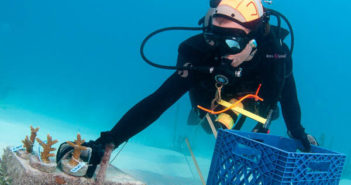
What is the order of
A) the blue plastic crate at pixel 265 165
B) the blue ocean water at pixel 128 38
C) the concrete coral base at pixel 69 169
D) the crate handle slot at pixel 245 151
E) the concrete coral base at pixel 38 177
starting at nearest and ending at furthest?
the blue plastic crate at pixel 265 165 < the crate handle slot at pixel 245 151 < the concrete coral base at pixel 38 177 < the concrete coral base at pixel 69 169 < the blue ocean water at pixel 128 38

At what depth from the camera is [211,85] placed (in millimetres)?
3111

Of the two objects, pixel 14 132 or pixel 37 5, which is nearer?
pixel 14 132

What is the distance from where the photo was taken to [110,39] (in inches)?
5059

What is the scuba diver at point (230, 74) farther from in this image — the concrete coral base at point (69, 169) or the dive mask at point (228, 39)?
the concrete coral base at point (69, 169)

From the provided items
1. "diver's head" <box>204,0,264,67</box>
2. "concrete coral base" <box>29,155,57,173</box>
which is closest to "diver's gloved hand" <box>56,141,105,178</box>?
"concrete coral base" <box>29,155,57,173</box>

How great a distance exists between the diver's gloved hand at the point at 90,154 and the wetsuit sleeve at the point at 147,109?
0.20m

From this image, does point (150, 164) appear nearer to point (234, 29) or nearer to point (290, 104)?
point (290, 104)

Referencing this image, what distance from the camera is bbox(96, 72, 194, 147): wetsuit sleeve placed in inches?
117

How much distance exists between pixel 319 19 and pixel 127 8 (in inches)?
3541

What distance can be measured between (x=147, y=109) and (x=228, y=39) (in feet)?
3.90

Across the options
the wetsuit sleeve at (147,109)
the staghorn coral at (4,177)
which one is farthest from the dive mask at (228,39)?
the staghorn coral at (4,177)

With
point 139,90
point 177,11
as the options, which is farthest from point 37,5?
point 139,90

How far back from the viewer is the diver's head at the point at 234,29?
2760mm

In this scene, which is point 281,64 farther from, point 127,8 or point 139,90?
point 127,8
